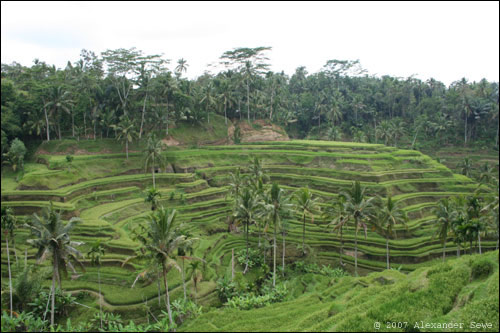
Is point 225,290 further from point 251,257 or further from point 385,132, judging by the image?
point 385,132

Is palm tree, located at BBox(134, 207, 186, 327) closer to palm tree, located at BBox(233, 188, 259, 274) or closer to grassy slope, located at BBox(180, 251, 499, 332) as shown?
grassy slope, located at BBox(180, 251, 499, 332)

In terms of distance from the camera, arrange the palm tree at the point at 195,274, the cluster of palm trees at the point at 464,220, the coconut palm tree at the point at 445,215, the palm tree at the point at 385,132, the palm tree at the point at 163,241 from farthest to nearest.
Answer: the palm tree at the point at 385,132, the coconut palm tree at the point at 445,215, the cluster of palm trees at the point at 464,220, the palm tree at the point at 195,274, the palm tree at the point at 163,241

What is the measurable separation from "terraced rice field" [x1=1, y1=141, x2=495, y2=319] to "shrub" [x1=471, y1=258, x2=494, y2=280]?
1301cm

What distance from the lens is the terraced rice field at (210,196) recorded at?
24391mm

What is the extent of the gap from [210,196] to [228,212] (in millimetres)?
4041

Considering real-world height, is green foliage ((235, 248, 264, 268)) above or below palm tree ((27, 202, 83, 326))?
below

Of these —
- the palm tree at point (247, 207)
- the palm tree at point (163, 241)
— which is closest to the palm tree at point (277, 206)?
the palm tree at point (247, 207)

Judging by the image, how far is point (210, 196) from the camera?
38.9m

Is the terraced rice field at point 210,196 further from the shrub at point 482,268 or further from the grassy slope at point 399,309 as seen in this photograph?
the shrub at point 482,268

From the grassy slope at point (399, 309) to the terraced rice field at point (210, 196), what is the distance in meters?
6.56

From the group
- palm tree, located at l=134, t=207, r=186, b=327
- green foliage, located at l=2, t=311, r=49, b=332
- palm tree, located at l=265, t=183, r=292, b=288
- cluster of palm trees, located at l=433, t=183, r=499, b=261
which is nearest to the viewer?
palm tree, located at l=134, t=207, r=186, b=327

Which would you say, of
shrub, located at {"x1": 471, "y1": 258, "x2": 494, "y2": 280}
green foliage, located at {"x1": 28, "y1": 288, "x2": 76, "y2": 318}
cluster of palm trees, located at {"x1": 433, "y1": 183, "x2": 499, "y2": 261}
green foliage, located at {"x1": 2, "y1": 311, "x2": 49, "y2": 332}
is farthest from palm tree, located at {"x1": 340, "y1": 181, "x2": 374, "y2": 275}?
green foliage, located at {"x1": 2, "y1": 311, "x2": 49, "y2": 332}

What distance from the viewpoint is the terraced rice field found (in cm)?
2439

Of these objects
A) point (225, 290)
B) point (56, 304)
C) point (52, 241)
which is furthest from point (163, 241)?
point (56, 304)
